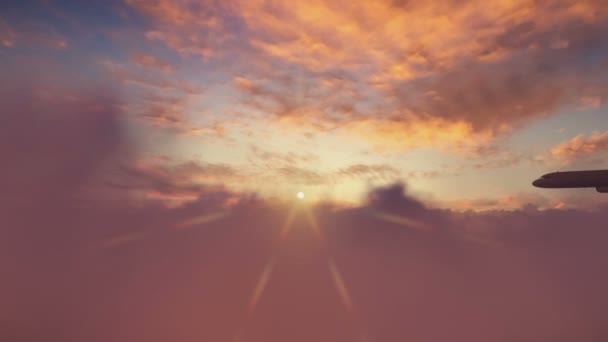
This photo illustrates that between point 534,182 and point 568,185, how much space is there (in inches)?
591

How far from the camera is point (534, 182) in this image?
148125 millimetres

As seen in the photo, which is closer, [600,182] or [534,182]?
[600,182]

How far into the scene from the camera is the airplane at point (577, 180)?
126438 millimetres

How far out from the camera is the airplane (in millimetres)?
126438

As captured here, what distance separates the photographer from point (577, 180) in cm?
13025

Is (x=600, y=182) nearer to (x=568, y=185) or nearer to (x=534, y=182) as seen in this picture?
(x=568, y=185)

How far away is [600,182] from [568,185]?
31.2 ft

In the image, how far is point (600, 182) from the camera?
126625 mm

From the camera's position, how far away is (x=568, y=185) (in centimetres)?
13350

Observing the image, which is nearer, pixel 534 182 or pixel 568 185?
pixel 568 185

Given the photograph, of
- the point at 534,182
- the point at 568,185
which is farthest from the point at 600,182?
the point at 534,182
